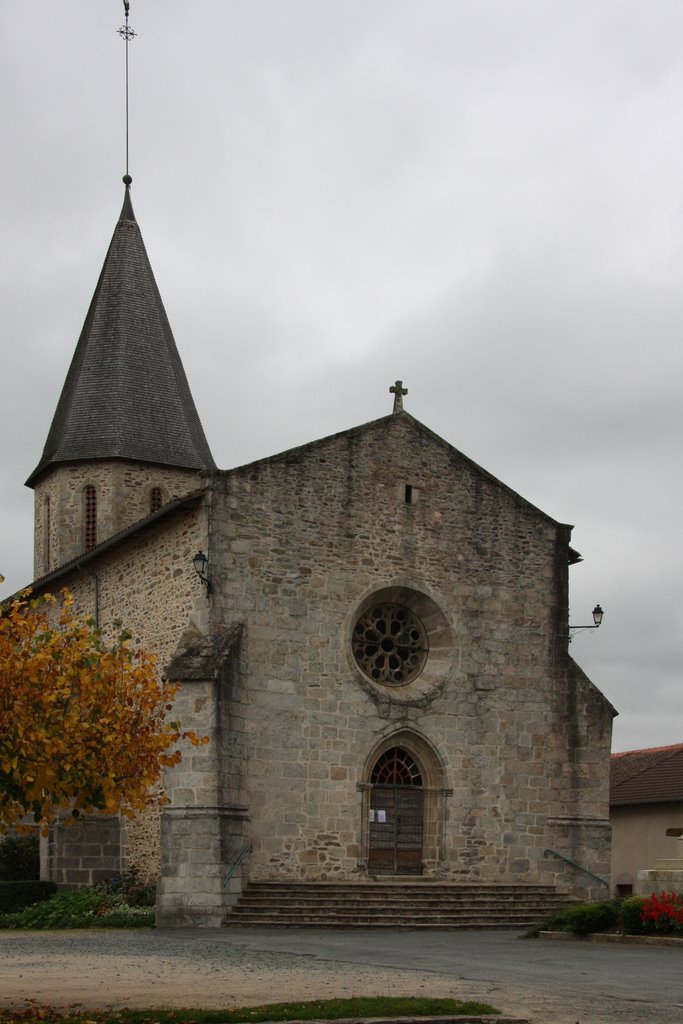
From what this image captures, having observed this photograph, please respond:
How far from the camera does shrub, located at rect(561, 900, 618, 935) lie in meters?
16.8

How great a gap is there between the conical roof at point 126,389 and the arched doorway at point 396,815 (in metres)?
10.8

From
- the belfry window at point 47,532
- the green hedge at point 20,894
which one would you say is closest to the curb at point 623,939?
the green hedge at point 20,894

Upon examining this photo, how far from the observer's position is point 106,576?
2417cm

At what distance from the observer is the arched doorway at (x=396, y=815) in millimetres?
22125

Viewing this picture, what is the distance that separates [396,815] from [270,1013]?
532 inches

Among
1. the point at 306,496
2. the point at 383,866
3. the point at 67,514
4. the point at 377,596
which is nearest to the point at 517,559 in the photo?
the point at 377,596

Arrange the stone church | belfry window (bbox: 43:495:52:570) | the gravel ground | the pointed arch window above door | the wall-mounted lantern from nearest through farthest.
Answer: the gravel ground < the wall-mounted lantern < the stone church < the pointed arch window above door < belfry window (bbox: 43:495:52:570)

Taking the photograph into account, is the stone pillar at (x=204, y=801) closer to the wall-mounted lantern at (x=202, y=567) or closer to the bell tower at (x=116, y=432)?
the wall-mounted lantern at (x=202, y=567)

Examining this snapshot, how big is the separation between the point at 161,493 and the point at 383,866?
38.2 feet

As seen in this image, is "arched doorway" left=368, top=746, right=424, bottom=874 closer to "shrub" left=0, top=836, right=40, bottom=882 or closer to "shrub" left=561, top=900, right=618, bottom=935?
"shrub" left=561, top=900, right=618, bottom=935

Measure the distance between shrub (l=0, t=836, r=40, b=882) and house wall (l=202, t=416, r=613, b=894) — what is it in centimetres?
553

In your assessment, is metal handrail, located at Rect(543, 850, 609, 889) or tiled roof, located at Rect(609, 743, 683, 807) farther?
tiled roof, located at Rect(609, 743, 683, 807)

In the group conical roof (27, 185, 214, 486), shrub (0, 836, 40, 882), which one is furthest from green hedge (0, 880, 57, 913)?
conical roof (27, 185, 214, 486)

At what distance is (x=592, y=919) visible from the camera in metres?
16.8
